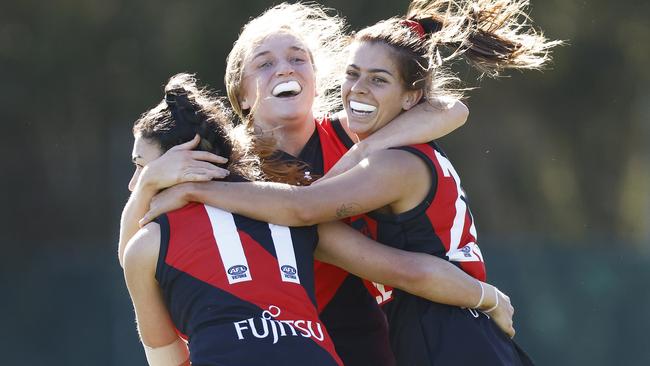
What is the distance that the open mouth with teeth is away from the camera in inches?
151

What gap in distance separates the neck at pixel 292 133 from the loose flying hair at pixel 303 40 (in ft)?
0.45

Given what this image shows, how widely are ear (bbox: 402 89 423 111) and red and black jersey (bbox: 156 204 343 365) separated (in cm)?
84

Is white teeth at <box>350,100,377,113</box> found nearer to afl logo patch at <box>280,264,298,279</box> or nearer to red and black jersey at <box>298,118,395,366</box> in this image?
red and black jersey at <box>298,118,395,366</box>

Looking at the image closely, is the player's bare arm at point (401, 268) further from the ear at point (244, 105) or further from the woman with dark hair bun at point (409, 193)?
the ear at point (244, 105)

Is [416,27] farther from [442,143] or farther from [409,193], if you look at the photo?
[442,143]

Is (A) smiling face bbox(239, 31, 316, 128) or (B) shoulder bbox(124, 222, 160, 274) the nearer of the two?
(B) shoulder bbox(124, 222, 160, 274)

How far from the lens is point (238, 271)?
3.14 meters

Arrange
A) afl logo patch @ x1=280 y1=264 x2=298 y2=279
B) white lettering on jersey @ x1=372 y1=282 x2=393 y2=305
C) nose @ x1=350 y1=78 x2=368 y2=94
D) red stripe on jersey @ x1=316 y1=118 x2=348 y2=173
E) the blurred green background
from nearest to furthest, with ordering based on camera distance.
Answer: afl logo patch @ x1=280 y1=264 x2=298 y2=279
nose @ x1=350 y1=78 x2=368 y2=94
white lettering on jersey @ x1=372 y1=282 x2=393 y2=305
red stripe on jersey @ x1=316 y1=118 x2=348 y2=173
the blurred green background

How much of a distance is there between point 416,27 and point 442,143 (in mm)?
6981

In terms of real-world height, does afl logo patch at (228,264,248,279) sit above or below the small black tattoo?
below

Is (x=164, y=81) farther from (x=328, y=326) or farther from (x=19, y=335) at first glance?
(x=328, y=326)

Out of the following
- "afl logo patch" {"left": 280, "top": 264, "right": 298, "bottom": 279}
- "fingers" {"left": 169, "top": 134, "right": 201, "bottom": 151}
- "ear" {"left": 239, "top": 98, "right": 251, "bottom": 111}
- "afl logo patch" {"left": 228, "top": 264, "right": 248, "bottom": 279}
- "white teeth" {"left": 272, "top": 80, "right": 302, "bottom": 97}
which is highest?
"white teeth" {"left": 272, "top": 80, "right": 302, "bottom": 97}

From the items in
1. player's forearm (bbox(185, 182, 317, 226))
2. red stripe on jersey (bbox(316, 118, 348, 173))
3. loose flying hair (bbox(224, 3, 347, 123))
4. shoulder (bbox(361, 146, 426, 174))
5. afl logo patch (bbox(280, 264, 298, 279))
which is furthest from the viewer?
loose flying hair (bbox(224, 3, 347, 123))

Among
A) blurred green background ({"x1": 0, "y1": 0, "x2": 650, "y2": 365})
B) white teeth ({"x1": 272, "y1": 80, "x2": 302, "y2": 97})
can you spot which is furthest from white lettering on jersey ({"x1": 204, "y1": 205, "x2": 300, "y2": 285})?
blurred green background ({"x1": 0, "y1": 0, "x2": 650, "y2": 365})
